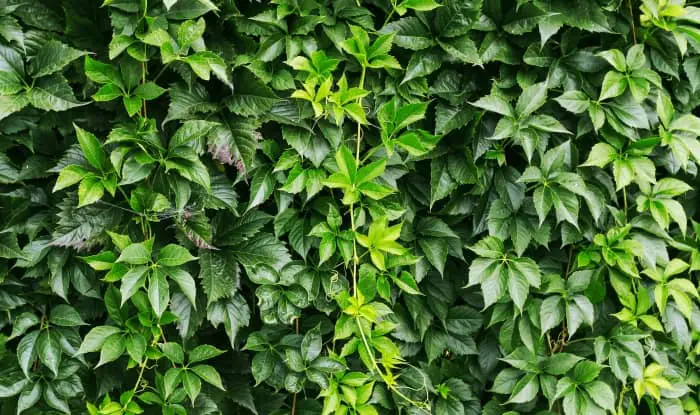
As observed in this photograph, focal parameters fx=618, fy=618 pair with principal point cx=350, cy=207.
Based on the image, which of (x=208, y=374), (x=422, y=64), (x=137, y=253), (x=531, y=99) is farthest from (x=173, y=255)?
(x=531, y=99)

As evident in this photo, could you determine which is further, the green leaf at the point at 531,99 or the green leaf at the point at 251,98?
the green leaf at the point at 531,99

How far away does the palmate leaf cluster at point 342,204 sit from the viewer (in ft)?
5.36

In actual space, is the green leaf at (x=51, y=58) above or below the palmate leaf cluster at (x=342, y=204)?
above

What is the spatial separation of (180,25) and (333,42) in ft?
1.41

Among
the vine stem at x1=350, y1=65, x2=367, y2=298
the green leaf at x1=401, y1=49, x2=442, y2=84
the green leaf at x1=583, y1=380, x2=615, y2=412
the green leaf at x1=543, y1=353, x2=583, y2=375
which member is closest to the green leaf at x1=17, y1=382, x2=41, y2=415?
the vine stem at x1=350, y1=65, x2=367, y2=298

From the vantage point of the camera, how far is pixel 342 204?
1876mm

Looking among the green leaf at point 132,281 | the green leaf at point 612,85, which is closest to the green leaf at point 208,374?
the green leaf at point 132,281

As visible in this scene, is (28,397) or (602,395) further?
(602,395)

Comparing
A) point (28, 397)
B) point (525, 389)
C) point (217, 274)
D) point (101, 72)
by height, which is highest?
point (101, 72)

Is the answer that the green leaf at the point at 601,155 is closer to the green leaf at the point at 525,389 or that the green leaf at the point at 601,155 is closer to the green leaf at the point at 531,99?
the green leaf at the point at 531,99

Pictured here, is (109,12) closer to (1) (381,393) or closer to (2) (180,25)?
(2) (180,25)

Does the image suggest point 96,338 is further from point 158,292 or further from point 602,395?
point 602,395

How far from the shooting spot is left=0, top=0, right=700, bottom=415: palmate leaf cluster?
1.63m

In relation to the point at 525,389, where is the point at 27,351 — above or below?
above
